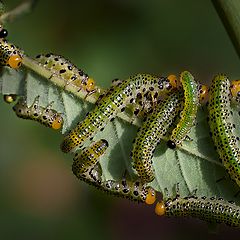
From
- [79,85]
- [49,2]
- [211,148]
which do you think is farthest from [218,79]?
[49,2]

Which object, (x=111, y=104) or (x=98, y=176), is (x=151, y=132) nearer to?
(x=111, y=104)

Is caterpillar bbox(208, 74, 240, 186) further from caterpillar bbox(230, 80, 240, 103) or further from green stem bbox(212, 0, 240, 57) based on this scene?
green stem bbox(212, 0, 240, 57)

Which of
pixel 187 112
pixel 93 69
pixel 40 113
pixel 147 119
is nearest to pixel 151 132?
pixel 147 119

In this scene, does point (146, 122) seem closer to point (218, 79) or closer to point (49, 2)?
point (218, 79)

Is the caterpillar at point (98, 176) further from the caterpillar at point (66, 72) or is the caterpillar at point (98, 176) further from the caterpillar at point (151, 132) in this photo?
the caterpillar at point (66, 72)

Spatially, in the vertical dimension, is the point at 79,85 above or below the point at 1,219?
above

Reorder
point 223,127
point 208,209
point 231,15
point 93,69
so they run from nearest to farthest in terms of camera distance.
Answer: point 231,15
point 223,127
point 208,209
point 93,69
